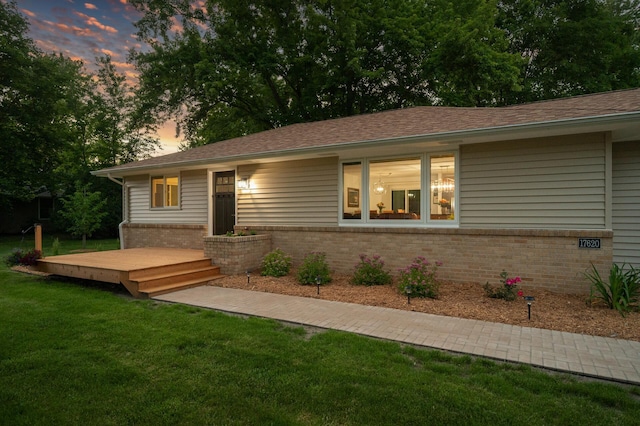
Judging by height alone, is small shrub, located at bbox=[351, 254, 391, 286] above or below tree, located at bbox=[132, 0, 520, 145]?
below

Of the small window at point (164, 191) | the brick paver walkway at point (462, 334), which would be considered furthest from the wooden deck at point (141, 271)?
the small window at point (164, 191)

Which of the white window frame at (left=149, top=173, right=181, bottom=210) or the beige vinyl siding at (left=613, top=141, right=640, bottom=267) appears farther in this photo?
the white window frame at (left=149, top=173, right=181, bottom=210)

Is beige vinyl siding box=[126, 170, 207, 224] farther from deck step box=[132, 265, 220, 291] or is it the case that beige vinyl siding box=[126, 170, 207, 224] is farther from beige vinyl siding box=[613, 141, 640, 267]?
beige vinyl siding box=[613, 141, 640, 267]

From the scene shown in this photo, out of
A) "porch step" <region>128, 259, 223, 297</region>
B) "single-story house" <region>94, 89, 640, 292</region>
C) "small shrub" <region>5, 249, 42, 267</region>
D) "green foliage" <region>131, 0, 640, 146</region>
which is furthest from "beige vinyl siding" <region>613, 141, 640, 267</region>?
"small shrub" <region>5, 249, 42, 267</region>

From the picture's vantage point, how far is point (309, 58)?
1622 cm

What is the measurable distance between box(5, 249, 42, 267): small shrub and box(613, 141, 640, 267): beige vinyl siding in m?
12.2

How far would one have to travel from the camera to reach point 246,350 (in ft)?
11.9

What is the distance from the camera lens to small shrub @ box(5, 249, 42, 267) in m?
8.32

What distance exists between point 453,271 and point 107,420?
19.3ft

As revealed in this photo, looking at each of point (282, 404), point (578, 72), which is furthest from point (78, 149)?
point (578, 72)

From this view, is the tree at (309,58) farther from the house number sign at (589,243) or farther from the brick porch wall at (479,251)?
the house number sign at (589,243)

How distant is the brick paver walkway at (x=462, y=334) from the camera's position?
334cm

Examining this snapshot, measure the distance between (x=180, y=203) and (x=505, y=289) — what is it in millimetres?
8982

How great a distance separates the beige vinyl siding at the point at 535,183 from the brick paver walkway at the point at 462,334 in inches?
98.3
